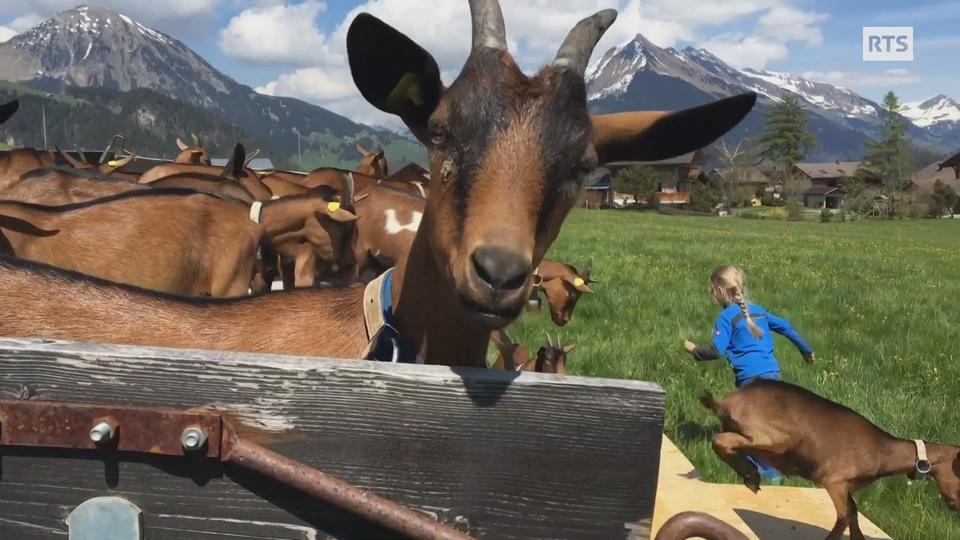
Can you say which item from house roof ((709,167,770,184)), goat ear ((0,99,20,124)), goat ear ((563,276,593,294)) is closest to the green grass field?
goat ear ((563,276,593,294))

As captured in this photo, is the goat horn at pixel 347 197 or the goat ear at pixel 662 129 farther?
the goat horn at pixel 347 197

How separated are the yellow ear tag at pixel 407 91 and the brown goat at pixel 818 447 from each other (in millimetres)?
2463

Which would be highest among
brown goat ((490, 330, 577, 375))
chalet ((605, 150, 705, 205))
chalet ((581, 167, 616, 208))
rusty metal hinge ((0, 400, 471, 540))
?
chalet ((605, 150, 705, 205))

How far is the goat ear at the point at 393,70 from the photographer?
88.8 inches

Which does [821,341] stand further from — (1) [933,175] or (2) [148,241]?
(1) [933,175]

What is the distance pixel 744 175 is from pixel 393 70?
94.1 metres

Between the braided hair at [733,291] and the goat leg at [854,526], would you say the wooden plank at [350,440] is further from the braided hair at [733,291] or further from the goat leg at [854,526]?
the braided hair at [733,291]

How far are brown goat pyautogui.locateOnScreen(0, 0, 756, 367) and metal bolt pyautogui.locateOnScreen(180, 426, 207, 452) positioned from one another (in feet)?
2.40

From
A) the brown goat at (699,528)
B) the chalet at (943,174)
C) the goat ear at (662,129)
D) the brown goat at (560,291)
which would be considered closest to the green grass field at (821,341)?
the brown goat at (560,291)

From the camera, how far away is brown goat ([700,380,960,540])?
3803 millimetres

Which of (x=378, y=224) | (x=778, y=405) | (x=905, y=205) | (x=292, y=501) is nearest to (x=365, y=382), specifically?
(x=292, y=501)

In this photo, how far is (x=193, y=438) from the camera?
1430 millimetres

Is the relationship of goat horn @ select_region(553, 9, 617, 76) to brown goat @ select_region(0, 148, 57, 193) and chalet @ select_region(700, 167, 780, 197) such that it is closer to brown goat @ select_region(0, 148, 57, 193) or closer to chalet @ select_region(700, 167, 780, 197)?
brown goat @ select_region(0, 148, 57, 193)

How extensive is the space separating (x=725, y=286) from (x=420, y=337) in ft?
12.0
